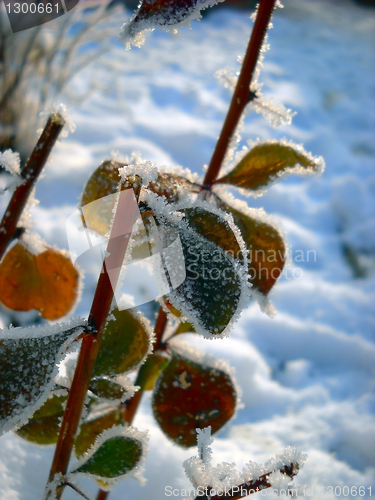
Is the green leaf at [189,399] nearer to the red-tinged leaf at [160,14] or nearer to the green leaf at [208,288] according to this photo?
the green leaf at [208,288]

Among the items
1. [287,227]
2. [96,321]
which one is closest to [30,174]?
[96,321]

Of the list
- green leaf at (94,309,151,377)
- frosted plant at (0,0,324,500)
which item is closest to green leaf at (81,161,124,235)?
frosted plant at (0,0,324,500)

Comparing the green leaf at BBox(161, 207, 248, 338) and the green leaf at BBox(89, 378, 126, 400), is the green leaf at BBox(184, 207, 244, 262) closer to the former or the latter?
the green leaf at BBox(161, 207, 248, 338)

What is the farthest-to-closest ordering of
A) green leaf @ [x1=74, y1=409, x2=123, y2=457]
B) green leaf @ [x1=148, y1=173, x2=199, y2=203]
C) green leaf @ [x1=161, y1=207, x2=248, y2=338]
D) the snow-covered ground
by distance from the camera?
1. the snow-covered ground
2. green leaf @ [x1=74, y1=409, x2=123, y2=457]
3. green leaf @ [x1=148, y1=173, x2=199, y2=203]
4. green leaf @ [x1=161, y1=207, x2=248, y2=338]

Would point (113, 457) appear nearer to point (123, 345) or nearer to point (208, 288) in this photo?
point (123, 345)

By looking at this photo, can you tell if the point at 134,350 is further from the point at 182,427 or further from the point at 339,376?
the point at 339,376

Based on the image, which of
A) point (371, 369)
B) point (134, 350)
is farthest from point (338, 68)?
point (134, 350)

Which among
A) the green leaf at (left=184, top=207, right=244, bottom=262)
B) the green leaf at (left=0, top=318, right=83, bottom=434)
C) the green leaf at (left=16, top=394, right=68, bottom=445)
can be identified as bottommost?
the green leaf at (left=16, top=394, right=68, bottom=445)
